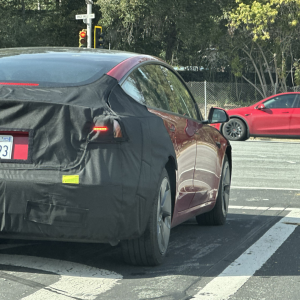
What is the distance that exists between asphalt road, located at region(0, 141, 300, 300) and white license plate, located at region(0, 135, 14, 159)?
836 millimetres

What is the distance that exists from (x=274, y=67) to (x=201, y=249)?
31.4 metres

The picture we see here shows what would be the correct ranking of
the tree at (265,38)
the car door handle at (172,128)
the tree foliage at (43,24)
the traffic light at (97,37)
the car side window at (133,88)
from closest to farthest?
1. the car side window at (133,88)
2. the car door handle at (172,128)
3. the traffic light at (97,37)
4. the tree at (265,38)
5. the tree foliage at (43,24)

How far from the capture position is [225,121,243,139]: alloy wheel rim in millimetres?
20234

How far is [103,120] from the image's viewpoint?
416 centimetres

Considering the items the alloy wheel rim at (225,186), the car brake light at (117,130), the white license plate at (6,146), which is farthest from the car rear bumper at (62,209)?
the alloy wheel rim at (225,186)

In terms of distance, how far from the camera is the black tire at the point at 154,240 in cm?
452

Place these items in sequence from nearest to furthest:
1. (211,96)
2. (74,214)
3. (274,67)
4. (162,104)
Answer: (74,214), (162,104), (211,96), (274,67)

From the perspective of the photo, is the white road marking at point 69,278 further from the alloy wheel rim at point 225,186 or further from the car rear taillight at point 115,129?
the alloy wheel rim at point 225,186

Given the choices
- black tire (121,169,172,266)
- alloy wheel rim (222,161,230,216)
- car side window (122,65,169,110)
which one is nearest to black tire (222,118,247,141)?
alloy wheel rim (222,161,230,216)

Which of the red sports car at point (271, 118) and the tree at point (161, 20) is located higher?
the tree at point (161, 20)

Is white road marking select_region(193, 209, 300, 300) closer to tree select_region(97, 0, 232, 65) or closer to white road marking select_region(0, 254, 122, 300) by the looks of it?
white road marking select_region(0, 254, 122, 300)

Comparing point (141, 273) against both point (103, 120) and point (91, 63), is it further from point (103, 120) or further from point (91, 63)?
point (91, 63)

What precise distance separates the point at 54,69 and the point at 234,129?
52.5ft

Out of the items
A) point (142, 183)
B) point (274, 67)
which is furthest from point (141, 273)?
point (274, 67)
